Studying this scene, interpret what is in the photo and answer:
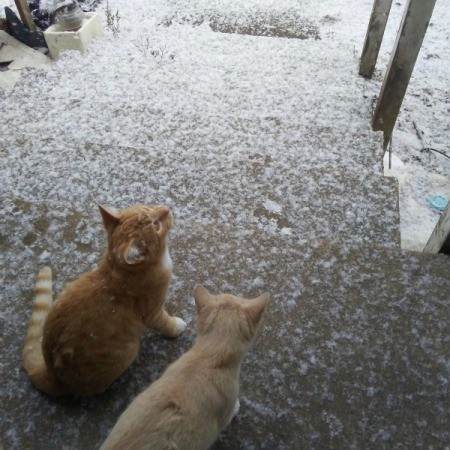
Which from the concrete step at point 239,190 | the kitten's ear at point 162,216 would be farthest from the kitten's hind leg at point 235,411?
the concrete step at point 239,190

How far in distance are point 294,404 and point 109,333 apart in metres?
0.77

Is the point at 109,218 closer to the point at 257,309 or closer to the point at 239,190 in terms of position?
the point at 257,309

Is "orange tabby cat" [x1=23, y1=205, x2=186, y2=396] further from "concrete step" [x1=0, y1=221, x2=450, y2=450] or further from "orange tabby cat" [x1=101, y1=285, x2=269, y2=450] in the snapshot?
"orange tabby cat" [x1=101, y1=285, x2=269, y2=450]

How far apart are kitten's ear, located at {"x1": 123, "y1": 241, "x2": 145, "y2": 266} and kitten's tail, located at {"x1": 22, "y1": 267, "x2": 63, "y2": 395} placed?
1.60 feet

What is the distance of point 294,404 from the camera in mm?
Result: 1528

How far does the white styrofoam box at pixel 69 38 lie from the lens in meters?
3.66

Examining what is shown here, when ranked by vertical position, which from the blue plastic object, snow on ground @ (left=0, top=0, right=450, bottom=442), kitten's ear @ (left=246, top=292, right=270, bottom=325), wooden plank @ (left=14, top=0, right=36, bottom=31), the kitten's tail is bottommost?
the blue plastic object

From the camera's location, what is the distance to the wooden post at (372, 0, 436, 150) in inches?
Answer: 96.0

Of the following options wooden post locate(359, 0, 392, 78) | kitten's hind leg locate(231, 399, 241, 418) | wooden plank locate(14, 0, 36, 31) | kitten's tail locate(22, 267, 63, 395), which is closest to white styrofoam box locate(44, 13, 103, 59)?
wooden plank locate(14, 0, 36, 31)

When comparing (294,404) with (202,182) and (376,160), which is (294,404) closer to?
(202,182)

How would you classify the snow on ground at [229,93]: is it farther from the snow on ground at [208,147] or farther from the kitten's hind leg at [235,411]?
the kitten's hind leg at [235,411]

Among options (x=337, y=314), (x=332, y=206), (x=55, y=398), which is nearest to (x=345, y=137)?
(x=332, y=206)

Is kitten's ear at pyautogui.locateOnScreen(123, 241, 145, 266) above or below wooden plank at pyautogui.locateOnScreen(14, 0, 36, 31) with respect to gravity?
below

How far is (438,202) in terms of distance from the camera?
301 centimetres
